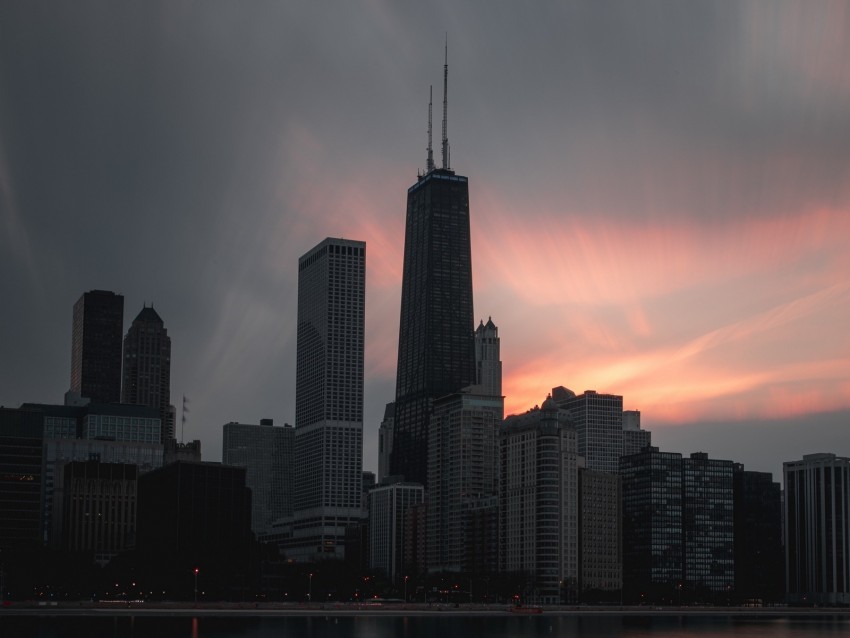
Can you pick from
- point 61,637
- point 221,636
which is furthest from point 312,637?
point 61,637

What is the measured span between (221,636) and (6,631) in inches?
1322

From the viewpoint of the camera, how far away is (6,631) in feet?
648

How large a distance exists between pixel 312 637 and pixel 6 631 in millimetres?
46124

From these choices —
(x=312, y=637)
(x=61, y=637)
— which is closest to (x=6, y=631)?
(x=61, y=637)

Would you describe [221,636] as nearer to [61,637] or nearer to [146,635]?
[146,635]

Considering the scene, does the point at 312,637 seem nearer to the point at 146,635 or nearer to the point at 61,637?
the point at 146,635

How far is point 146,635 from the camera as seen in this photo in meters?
190

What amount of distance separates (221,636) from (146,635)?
10.9 metres

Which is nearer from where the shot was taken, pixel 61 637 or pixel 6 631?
pixel 61 637

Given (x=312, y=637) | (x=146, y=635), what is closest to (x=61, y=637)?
(x=146, y=635)

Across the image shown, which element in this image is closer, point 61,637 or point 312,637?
point 61,637

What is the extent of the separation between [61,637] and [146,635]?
41.7 feet

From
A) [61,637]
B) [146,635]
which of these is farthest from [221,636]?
[61,637]

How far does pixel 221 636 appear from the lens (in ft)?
632
